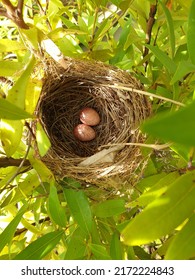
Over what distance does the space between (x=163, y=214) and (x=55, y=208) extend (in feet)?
0.91

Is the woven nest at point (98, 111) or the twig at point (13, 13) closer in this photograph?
the twig at point (13, 13)

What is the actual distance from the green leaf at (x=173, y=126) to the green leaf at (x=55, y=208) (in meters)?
0.45

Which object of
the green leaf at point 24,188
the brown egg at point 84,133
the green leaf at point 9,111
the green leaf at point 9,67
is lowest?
the brown egg at point 84,133

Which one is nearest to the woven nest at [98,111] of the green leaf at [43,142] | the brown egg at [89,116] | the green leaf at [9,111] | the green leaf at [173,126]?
the brown egg at [89,116]

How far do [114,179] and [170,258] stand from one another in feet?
1.44

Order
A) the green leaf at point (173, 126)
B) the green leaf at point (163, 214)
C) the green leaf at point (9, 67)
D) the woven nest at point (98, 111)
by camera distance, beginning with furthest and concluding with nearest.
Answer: the woven nest at point (98, 111), the green leaf at point (9, 67), the green leaf at point (163, 214), the green leaf at point (173, 126)

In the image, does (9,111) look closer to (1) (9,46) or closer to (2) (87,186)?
(1) (9,46)

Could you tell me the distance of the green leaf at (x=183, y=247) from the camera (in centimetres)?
46

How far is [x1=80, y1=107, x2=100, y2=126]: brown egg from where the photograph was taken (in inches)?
47.4

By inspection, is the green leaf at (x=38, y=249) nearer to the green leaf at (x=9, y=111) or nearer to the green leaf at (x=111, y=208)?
the green leaf at (x=111, y=208)

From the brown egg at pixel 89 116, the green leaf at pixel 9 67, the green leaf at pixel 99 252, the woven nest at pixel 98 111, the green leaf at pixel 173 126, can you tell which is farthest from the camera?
the brown egg at pixel 89 116

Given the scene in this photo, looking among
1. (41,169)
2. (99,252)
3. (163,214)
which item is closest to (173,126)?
(163,214)

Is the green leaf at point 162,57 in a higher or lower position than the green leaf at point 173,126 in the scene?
lower

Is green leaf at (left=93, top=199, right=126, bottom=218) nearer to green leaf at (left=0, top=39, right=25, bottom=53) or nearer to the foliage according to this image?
the foliage
